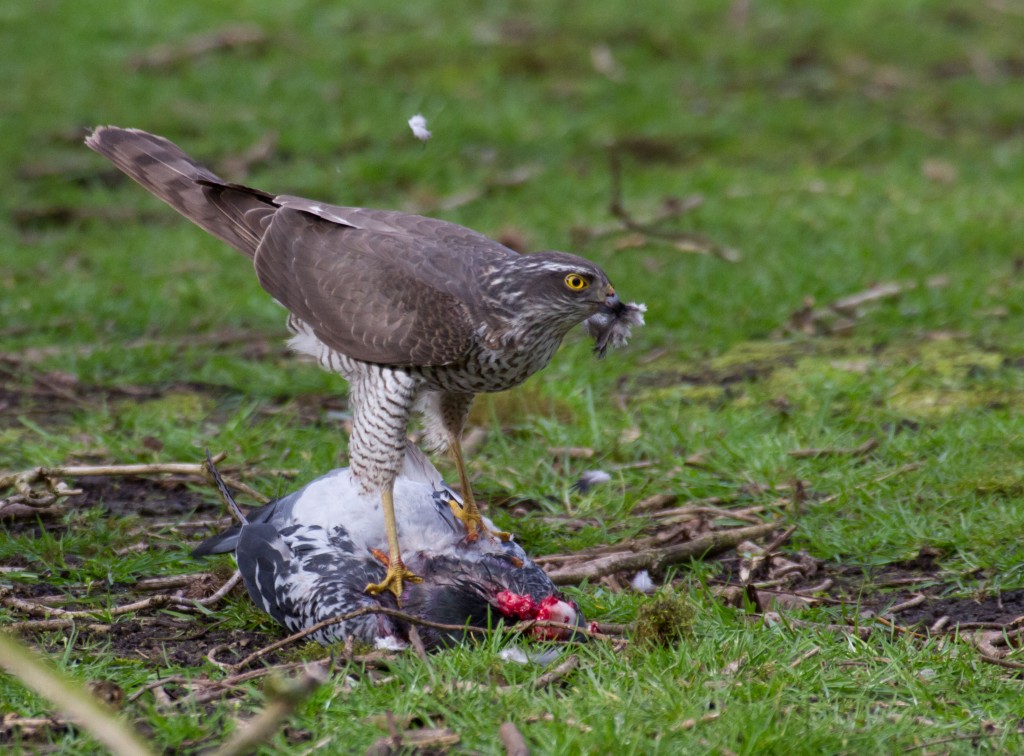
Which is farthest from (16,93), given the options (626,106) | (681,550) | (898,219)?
(681,550)

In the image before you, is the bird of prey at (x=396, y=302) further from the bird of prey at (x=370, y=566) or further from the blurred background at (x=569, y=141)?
the blurred background at (x=569, y=141)

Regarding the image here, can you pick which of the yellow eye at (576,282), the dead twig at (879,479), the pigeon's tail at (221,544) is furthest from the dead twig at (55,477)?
the dead twig at (879,479)

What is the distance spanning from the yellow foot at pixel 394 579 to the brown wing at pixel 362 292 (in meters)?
0.58

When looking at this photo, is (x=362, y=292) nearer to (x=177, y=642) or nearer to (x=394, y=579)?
(x=394, y=579)

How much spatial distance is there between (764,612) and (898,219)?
177 inches

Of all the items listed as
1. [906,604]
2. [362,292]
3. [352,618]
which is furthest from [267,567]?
[906,604]

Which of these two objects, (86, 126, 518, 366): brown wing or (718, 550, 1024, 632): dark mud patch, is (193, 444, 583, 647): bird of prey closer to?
(86, 126, 518, 366): brown wing

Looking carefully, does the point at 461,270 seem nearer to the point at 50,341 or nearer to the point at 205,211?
the point at 205,211

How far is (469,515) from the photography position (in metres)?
4.05

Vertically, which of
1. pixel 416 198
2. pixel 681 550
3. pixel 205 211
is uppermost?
pixel 205 211

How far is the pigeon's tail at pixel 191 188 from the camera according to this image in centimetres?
444

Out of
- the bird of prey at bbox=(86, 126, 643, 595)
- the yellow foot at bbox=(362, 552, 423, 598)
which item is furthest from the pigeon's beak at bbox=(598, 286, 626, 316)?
the yellow foot at bbox=(362, 552, 423, 598)

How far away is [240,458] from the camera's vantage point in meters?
4.91

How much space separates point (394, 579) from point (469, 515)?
14.2 inches
